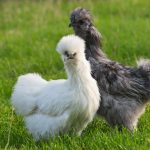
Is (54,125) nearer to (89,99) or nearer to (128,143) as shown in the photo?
(89,99)

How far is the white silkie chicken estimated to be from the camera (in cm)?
684

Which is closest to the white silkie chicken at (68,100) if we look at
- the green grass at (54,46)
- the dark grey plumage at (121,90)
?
the green grass at (54,46)

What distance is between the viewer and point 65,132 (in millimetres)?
7109

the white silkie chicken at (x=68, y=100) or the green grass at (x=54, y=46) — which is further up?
the white silkie chicken at (x=68, y=100)

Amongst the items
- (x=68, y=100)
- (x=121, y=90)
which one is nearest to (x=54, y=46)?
(x=121, y=90)

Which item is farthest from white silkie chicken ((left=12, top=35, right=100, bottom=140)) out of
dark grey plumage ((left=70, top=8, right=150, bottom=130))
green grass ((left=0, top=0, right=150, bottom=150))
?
dark grey plumage ((left=70, top=8, right=150, bottom=130))

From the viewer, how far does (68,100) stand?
6922mm

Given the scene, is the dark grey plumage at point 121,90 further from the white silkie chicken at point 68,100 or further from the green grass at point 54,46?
the white silkie chicken at point 68,100

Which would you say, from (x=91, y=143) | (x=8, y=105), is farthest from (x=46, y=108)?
(x=8, y=105)

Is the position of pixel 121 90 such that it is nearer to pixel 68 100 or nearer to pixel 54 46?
pixel 68 100

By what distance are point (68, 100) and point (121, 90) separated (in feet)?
2.94

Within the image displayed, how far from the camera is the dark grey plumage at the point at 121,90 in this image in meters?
7.46

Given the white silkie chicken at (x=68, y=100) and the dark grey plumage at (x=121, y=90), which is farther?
the dark grey plumage at (x=121, y=90)

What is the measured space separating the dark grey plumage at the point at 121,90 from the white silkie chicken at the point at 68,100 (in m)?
0.46
